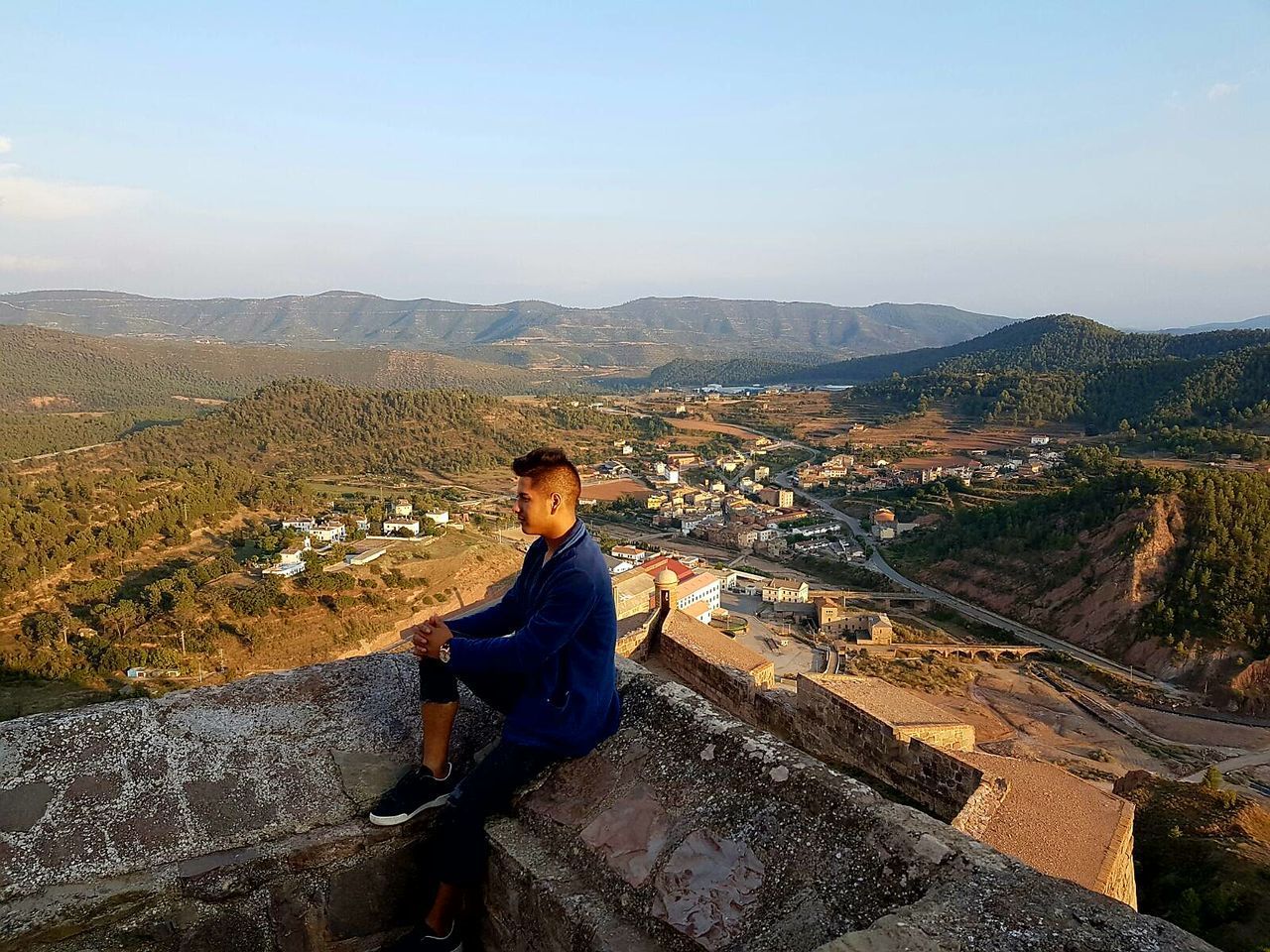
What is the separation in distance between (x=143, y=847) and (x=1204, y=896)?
11008mm

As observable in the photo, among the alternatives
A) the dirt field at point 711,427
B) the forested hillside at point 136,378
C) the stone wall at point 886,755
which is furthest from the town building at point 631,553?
the forested hillside at point 136,378

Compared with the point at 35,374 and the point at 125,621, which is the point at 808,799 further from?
the point at 35,374

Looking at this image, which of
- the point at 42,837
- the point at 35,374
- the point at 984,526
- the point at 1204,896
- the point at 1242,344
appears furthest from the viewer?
the point at 35,374

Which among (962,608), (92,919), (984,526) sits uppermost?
(92,919)

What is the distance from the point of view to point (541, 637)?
2.41 m

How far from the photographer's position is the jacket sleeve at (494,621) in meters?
2.82

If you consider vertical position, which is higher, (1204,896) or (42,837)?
(42,837)

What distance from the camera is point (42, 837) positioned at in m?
2.21

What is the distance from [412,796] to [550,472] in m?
1.11

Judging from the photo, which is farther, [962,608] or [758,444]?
[758,444]

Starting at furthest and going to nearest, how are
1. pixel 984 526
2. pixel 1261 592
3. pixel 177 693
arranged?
pixel 984 526, pixel 1261 592, pixel 177 693

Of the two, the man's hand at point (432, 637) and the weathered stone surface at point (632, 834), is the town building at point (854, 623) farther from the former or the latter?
the man's hand at point (432, 637)

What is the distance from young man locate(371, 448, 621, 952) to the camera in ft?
7.73

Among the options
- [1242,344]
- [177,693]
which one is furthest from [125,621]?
[1242,344]
